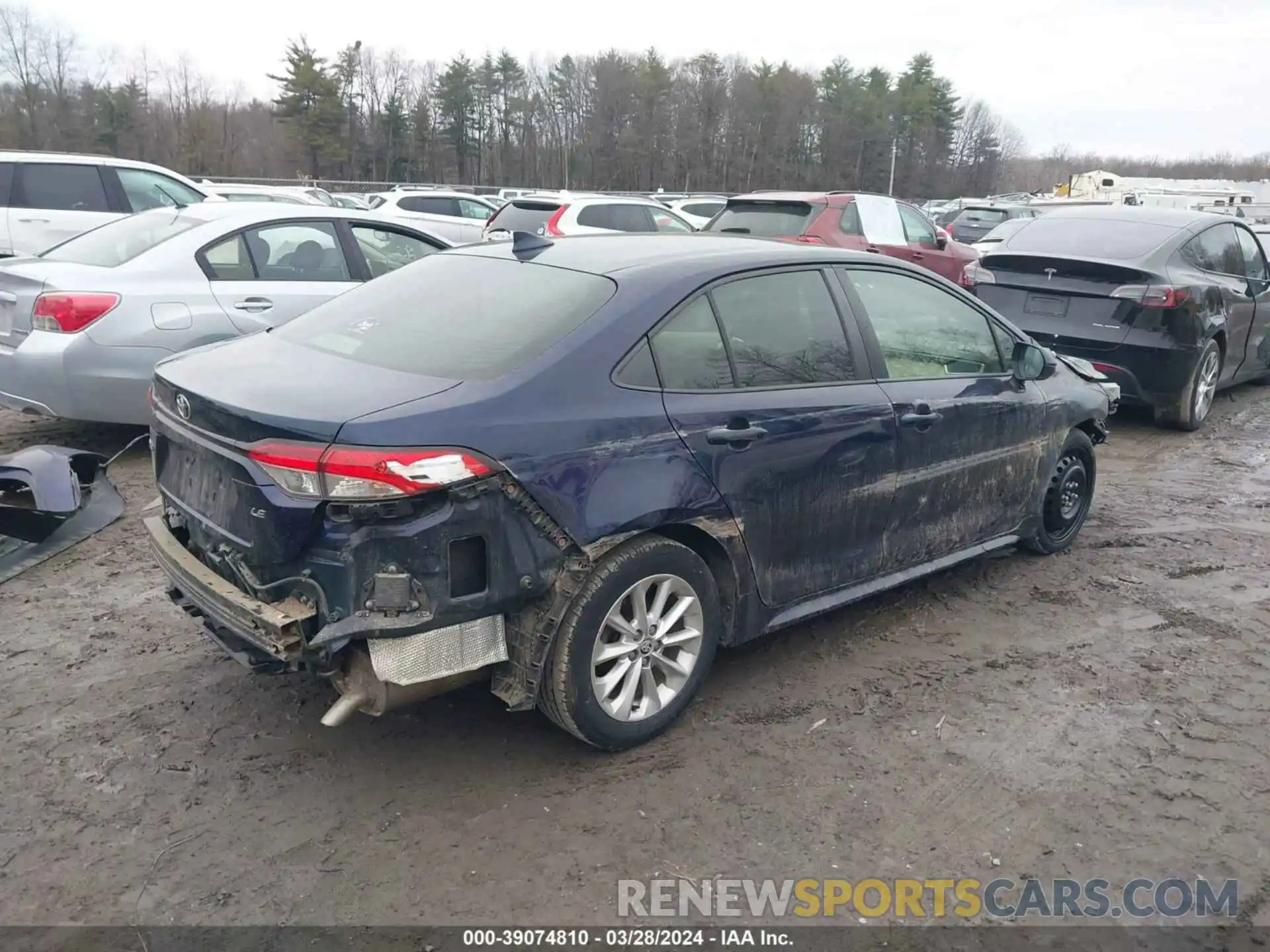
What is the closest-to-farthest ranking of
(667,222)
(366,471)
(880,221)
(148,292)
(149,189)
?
(366,471) → (148,292) → (149,189) → (880,221) → (667,222)

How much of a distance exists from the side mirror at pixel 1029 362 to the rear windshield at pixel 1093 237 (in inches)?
137

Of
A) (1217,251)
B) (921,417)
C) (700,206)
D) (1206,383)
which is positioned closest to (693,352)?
(921,417)

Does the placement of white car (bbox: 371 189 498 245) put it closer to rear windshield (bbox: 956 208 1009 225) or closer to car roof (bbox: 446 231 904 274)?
rear windshield (bbox: 956 208 1009 225)

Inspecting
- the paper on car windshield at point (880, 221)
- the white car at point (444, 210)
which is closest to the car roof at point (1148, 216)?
the paper on car windshield at point (880, 221)

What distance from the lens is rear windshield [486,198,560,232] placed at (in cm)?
1290

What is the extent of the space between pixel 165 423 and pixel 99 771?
118 cm

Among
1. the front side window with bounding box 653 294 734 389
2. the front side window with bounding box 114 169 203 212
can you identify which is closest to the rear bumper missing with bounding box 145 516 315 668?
the front side window with bounding box 653 294 734 389

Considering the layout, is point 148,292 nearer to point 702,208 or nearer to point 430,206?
point 430,206

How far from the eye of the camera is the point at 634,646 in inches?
129

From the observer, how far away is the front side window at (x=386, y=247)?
23.4ft

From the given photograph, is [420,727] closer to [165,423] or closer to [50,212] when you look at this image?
[165,423]

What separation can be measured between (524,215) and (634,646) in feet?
35.3

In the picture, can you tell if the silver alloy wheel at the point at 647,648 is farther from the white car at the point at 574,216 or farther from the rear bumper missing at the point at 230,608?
the white car at the point at 574,216

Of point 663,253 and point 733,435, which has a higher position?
point 663,253
